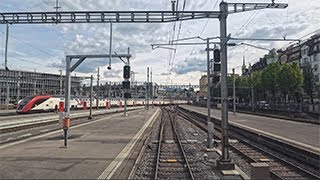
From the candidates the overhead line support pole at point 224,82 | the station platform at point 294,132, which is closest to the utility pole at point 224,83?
the overhead line support pole at point 224,82

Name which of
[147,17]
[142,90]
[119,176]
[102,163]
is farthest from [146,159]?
[142,90]

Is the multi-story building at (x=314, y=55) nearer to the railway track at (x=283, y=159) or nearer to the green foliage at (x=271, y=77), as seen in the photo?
the green foliage at (x=271, y=77)

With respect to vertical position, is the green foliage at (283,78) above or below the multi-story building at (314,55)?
below

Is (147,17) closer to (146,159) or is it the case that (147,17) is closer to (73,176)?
(146,159)

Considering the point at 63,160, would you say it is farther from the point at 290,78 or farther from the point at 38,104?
the point at 290,78

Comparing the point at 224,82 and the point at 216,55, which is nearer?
the point at 224,82

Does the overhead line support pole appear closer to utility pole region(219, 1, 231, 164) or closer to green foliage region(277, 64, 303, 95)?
utility pole region(219, 1, 231, 164)

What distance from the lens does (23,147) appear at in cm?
1600

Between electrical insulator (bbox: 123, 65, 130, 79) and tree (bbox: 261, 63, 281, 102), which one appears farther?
tree (bbox: 261, 63, 281, 102)

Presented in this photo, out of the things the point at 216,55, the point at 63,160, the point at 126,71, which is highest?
the point at 126,71

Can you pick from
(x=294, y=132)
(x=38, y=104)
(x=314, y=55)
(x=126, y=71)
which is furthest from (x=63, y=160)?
(x=314, y=55)

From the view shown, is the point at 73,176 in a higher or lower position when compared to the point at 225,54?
lower

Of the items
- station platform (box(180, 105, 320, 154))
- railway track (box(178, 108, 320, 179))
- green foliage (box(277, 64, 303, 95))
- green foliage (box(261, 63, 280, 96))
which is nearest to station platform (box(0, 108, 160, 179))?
railway track (box(178, 108, 320, 179))

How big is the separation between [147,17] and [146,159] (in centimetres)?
791
